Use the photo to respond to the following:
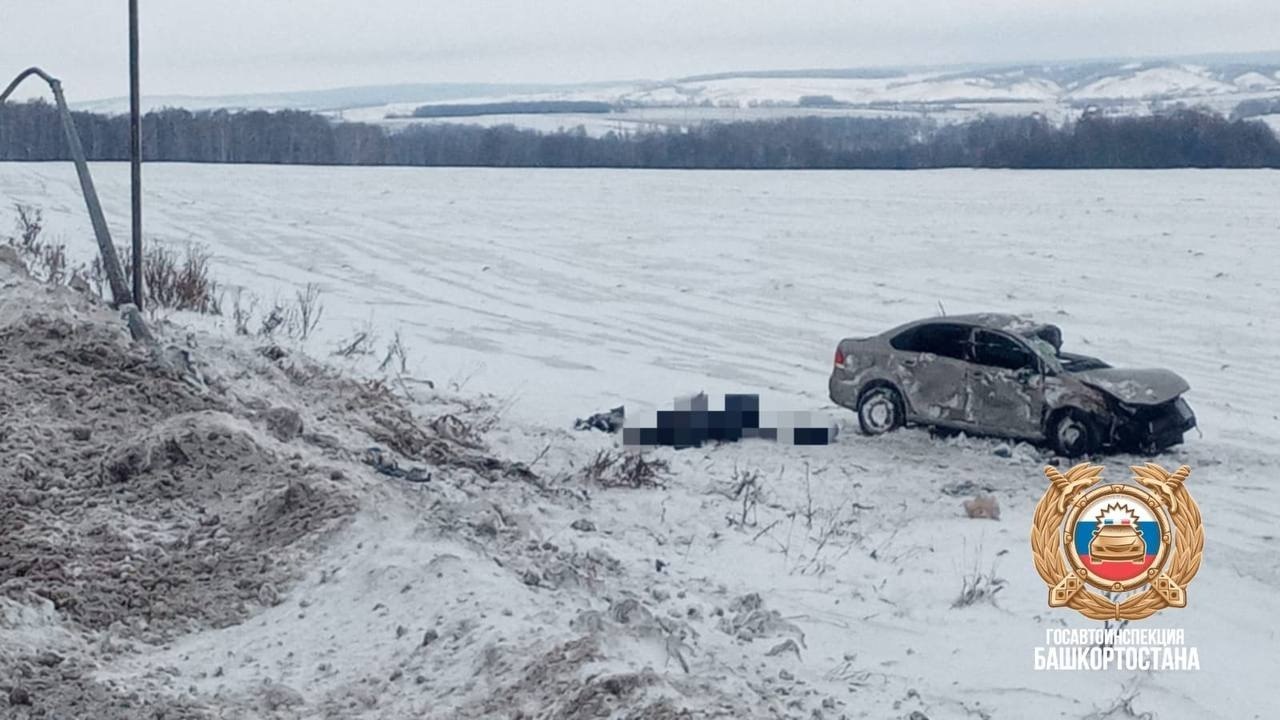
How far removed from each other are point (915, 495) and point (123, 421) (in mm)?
7024

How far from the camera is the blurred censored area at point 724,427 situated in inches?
611

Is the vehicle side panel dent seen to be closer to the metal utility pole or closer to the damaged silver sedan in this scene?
the damaged silver sedan

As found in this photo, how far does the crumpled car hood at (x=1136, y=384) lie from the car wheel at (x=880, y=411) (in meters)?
1.92

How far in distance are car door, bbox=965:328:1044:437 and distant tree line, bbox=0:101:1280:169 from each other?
216 ft

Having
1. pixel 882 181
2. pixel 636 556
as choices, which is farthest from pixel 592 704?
pixel 882 181

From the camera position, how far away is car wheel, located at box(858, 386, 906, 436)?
53.0 feet

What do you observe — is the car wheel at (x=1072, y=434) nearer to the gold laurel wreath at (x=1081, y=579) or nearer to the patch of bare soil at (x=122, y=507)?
the gold laurel wreath at (x=1081, y=579)

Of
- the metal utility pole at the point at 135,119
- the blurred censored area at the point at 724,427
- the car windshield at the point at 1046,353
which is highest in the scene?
the metal utility pole at the point at 135,119

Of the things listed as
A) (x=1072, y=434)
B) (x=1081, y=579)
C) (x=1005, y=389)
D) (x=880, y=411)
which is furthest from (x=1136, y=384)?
(x=1081, y=579)

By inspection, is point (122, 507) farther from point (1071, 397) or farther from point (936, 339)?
point (1071, 397)

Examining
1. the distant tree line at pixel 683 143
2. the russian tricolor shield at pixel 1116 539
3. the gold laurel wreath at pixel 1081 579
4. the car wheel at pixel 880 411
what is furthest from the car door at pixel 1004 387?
the distant tree line at pixel 683 143

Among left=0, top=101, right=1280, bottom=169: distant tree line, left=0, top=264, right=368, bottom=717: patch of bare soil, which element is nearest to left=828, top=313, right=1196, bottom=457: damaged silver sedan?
left=0, top=264, right=368, bottom=717: patch of bare soil

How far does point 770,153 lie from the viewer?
10119cm

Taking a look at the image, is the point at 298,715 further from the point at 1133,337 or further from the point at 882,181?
the point at 882,181
